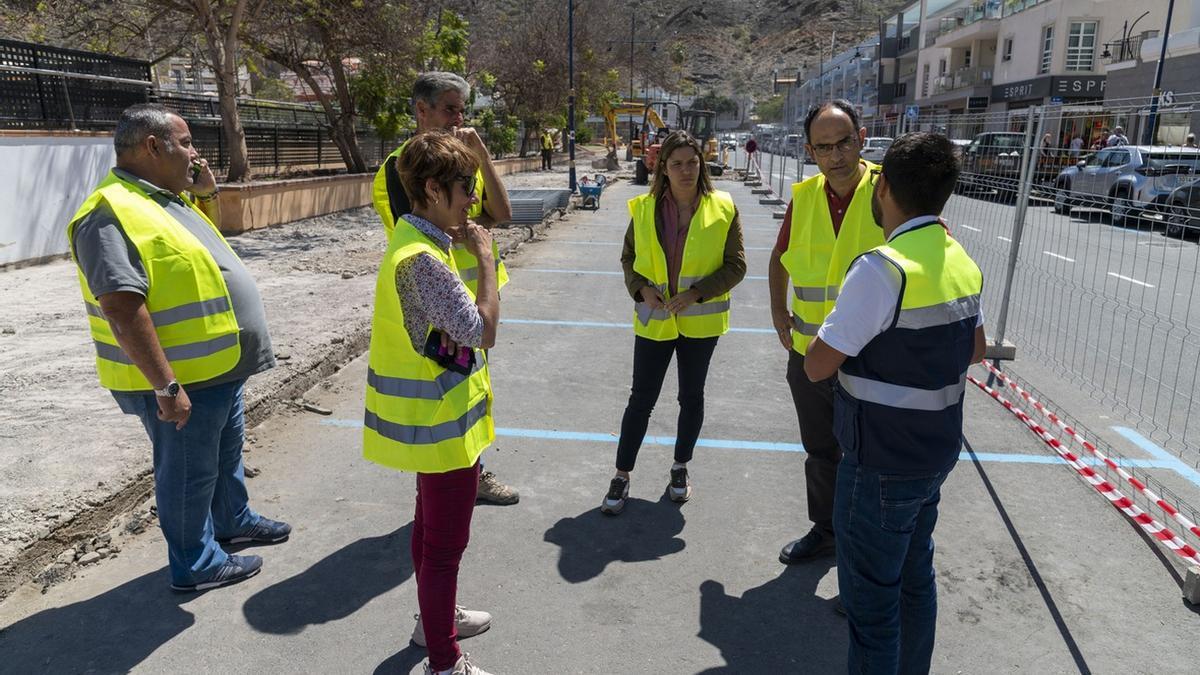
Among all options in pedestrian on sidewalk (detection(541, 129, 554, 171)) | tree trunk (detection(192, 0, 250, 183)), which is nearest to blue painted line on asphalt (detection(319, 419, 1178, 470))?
tree trunk (detection(192, 0, 250, 183))

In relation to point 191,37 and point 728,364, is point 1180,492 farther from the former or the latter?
point 191,37

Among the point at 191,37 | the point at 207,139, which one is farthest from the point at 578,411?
the point at 191,37

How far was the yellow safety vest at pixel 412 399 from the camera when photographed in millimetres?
2367

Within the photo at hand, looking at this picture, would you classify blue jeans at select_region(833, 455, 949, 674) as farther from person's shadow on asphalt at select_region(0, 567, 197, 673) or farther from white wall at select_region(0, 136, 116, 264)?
white wall at select_region(0, 136, 116, 264)

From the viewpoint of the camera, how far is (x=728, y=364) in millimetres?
6637

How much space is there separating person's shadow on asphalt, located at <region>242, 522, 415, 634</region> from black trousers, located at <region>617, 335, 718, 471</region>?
1175 mm

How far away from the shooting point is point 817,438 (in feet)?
11.2

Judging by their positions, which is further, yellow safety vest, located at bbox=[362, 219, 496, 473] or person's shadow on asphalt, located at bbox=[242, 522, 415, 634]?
person's shadow on asphalt, located at bbox=[242, 522, 415, 634]

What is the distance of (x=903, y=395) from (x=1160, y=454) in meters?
3.61

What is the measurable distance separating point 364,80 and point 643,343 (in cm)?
1822

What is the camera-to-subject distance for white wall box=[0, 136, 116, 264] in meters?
9.54

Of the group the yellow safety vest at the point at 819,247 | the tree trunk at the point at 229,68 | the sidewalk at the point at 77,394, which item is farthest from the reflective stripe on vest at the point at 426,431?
the tree trunk at the point at 229,68

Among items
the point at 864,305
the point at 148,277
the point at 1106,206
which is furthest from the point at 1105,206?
the point at 148,277

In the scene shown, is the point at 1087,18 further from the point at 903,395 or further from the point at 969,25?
the point at 903,395
